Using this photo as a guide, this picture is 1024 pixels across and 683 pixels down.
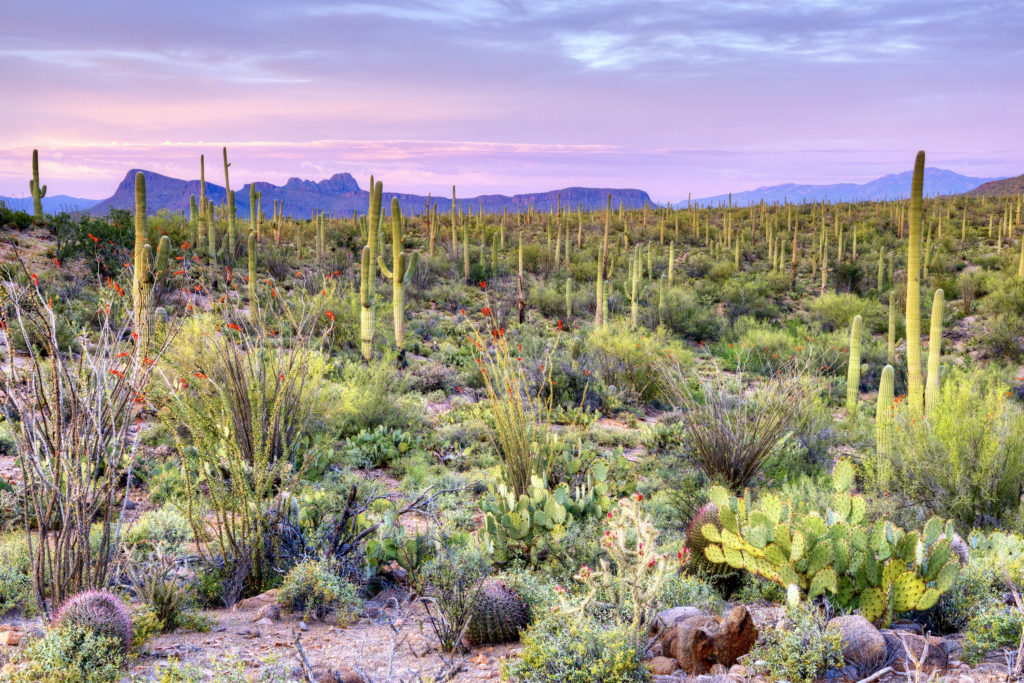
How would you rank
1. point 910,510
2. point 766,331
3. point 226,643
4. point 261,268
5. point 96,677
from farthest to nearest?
point 261,268 < point 766,331 < point 910,510 < point 226,643 < point 96,677

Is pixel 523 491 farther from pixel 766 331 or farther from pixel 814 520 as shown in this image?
pixel 766 331

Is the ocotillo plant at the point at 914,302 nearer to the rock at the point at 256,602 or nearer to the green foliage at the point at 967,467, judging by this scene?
the green foliage at the point at 967,467

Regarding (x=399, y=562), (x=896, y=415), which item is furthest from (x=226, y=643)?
(x=896, y=415)

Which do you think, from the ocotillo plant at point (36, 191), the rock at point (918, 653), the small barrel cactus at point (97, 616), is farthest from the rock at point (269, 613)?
the ocotillo plant at point (36, 191)

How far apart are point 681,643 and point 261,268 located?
836 inches

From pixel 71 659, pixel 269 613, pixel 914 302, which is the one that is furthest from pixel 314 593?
pixel 914 302

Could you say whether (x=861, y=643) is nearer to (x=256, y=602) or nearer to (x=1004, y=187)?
(x=256, y=602)

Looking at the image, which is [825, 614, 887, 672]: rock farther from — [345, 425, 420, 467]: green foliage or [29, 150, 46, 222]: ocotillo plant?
[29, 150, 46, 222]: ocotillo plant

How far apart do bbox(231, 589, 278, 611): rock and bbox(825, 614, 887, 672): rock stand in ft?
10.5

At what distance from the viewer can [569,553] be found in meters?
4.88

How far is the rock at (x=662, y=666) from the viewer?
3.32 m

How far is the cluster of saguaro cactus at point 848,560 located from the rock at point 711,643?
32 centimetres

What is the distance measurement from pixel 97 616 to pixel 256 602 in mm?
1135

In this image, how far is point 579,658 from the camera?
3152 mm
